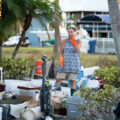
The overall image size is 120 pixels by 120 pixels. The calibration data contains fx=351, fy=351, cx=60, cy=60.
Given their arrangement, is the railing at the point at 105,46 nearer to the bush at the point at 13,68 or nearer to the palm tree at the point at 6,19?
the palm tree at the point at 6,19

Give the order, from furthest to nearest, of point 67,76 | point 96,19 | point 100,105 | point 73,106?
point 96,19 < point 67,76 < point 73,106 < point 100,105

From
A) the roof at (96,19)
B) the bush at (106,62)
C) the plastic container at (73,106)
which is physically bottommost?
the plastic container at (73,106)

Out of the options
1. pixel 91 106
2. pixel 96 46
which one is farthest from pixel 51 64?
pixel 96 46

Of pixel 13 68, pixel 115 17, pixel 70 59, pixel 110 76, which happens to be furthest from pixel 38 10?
pixel 115 17

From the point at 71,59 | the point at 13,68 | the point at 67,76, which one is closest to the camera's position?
the point at 71,59

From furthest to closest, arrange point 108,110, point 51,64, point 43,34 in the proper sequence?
point 43,34, point 51,64, point 108,110

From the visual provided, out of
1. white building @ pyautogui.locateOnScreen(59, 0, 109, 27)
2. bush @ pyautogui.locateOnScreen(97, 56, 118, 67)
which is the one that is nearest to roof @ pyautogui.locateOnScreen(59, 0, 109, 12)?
white building @ pyautogui.locateOnScreen(59, 0, 109, 27)

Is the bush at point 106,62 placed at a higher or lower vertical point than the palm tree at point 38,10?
lower

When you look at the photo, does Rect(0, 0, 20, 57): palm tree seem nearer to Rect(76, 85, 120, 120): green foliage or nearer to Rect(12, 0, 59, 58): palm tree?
Rect(12, 0, 59, 58): palm tree

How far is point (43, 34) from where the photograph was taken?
3372 cm

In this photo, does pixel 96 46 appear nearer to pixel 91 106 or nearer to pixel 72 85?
pixel 72 85

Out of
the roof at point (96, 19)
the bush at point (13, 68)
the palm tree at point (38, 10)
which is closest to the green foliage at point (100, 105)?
the bush at point (13, 68)

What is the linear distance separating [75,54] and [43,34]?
2629 centimetres

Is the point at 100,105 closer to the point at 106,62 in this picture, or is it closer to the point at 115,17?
the point at 115,17
